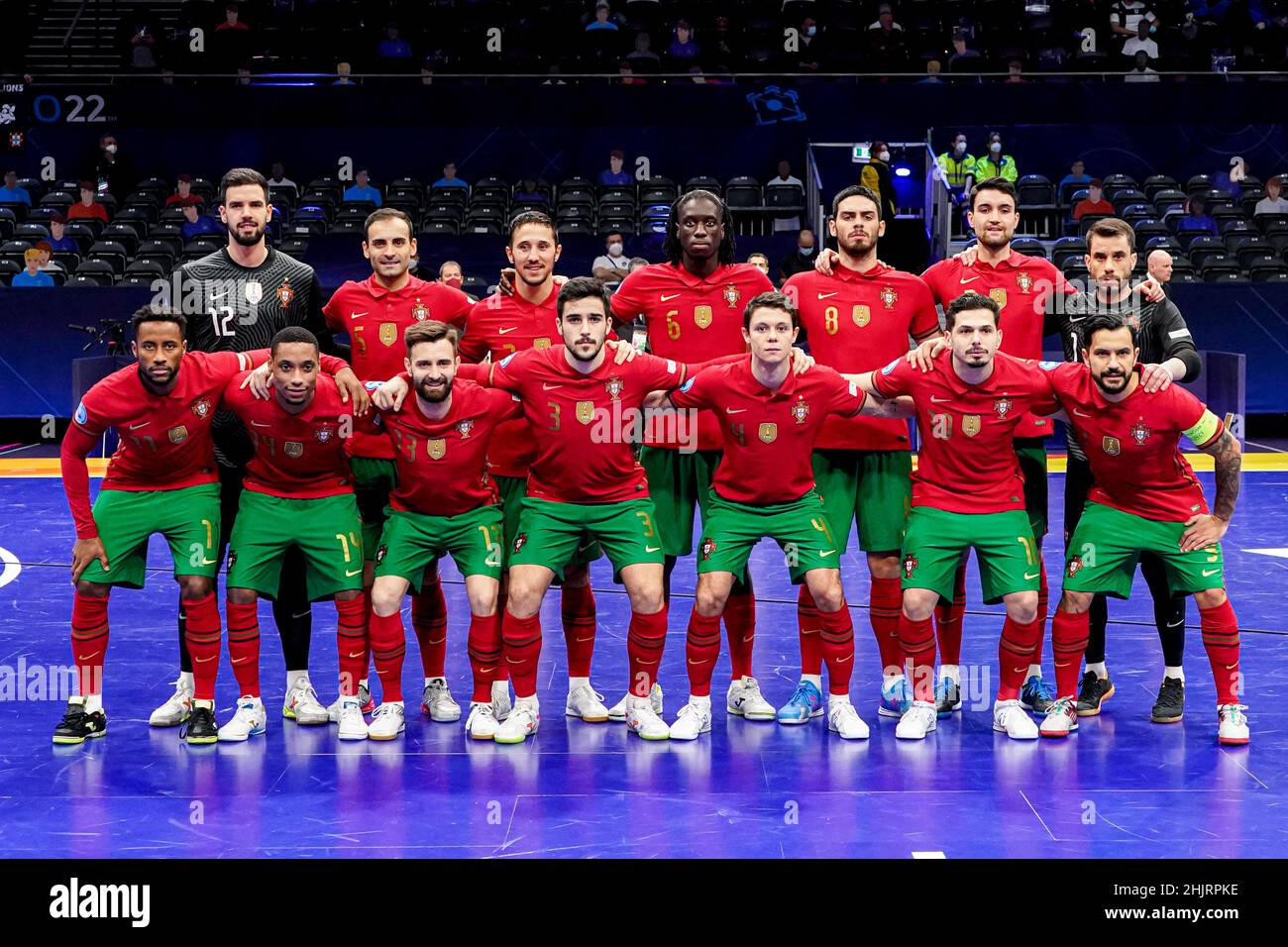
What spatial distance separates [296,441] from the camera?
5.74 meters

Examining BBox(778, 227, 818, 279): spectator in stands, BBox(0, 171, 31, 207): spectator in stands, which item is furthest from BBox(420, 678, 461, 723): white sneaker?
BBox(0, 171, 31, 207): spectator in stands

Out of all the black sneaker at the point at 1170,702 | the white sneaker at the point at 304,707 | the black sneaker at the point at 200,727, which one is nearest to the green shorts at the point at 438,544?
the white sneaker at the point at 304,707

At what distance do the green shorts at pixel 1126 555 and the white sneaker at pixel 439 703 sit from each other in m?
2.60

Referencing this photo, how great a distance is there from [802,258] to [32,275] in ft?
25.9

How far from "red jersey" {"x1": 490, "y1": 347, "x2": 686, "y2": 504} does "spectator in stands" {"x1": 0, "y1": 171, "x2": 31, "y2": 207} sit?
505 inches

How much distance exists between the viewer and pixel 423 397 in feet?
18.6

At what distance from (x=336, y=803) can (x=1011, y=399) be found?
2991 millimetres

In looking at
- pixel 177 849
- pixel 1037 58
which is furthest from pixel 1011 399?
pixel 1037 58

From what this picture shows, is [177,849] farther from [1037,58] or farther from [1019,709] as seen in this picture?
[1037,58]

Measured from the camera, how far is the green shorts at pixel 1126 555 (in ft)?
18.5

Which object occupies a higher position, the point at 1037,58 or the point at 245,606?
the point at 1037,58

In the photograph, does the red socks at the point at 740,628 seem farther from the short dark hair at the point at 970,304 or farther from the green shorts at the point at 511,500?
the short dark hair at the point at 970,304

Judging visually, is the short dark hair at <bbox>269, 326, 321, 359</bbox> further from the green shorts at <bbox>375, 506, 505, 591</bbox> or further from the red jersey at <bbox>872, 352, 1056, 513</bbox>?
the red jersey at <bbox>872, 352, 1056, 513</bbox>

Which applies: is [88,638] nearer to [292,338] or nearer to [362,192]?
[292,338]
